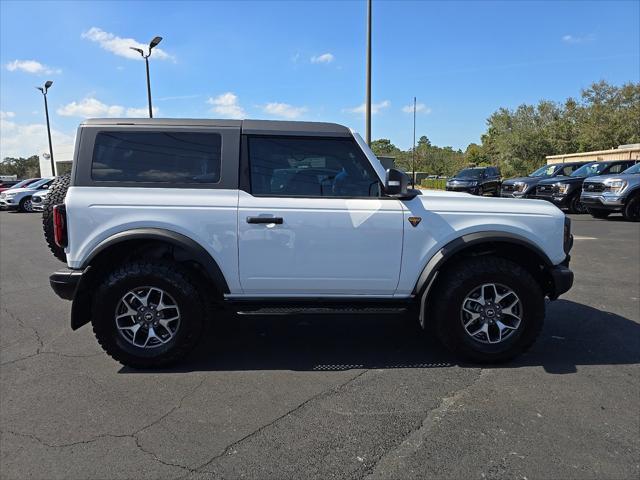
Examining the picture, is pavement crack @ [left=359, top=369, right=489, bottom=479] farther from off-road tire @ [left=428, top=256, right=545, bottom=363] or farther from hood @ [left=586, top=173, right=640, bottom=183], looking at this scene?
hood @ [left=586, top=173, right=640, bottom=183]

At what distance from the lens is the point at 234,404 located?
120 inches

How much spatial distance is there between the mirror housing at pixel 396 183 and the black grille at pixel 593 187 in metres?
→ 12.2

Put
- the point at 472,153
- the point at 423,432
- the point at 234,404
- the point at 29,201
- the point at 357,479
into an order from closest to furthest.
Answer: the point at 357,479 < the point at 423,432 < the point at 234,404 < the point at 29,201 < the point at 472,153

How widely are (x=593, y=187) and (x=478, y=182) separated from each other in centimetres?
932

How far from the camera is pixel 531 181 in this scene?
52.3ft

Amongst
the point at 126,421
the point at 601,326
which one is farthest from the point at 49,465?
the point at 601,326

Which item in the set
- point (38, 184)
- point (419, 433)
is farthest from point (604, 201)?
point (38, 184)

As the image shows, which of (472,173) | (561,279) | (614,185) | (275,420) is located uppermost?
(472,173)

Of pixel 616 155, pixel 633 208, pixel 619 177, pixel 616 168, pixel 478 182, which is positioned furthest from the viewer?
pixel 616 155

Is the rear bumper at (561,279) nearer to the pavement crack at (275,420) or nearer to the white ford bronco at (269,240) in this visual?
the white ford bronco at (269,240)

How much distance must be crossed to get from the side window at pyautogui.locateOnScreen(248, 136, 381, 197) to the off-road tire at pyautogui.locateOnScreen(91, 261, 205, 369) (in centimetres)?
102

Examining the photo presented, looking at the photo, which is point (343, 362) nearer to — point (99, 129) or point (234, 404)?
point (234, 404)

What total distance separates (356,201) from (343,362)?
135 centimetres

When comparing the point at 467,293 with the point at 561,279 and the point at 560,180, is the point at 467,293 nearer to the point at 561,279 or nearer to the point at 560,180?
the point at 561,279
